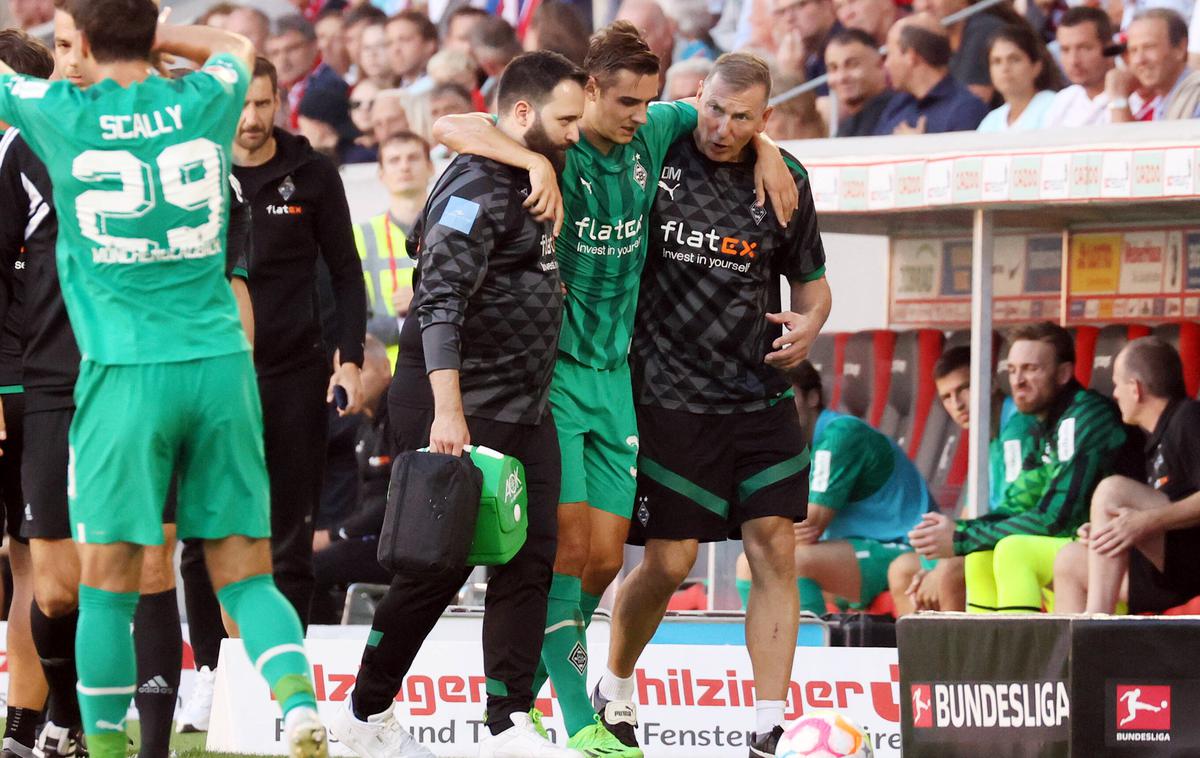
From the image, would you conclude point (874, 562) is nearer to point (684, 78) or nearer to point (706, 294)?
point (706, 294)

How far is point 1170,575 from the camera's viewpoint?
779cm

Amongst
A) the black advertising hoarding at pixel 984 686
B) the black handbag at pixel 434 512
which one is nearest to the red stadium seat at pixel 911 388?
the black advertising hoarding at pixel 984 686

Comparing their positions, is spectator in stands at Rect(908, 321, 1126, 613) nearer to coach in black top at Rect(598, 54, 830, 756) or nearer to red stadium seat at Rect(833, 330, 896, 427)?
red stadium seat at Rect(833, 330, 896, 427)

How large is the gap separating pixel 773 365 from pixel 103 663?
252cm

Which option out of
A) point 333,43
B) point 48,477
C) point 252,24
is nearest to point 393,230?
point 333,43

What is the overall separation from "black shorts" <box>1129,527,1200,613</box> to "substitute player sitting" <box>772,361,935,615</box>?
1.45 m

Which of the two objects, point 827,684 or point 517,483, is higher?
point 517,483

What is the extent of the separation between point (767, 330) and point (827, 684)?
1.37 meters

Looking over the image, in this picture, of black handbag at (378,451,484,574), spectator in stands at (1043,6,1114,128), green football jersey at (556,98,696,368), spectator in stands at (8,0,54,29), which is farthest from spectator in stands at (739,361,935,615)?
spectator in stands at (8,0,54,29)

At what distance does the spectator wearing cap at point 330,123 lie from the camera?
14.3m

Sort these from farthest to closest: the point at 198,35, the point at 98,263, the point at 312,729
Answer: the point at 198,35, the point at 98,263, the point at 312,729

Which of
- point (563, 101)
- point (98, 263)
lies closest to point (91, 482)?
point (98, 263)

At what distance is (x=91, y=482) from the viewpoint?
14.6 ft

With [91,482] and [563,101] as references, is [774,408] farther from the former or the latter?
[91,482]
